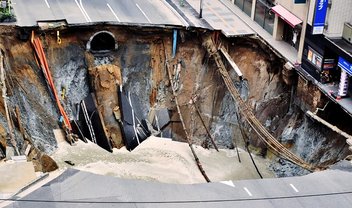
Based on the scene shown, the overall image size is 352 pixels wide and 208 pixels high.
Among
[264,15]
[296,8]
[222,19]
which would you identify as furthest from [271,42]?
[222,19]

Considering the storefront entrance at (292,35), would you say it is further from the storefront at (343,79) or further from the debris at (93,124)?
the debris at (93,124)

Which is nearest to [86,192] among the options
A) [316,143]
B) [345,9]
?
[316,143]

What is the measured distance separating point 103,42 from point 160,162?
977cm

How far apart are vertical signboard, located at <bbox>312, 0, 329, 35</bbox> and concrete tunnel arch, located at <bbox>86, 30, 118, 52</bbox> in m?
13.3

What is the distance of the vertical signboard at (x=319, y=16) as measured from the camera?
3483 cm

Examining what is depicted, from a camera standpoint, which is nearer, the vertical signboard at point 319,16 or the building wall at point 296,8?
the vertical signboard at point 319,16

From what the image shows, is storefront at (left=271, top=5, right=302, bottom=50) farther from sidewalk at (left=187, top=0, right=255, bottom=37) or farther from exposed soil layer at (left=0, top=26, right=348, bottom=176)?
sidewalk at (left=187, top=0, right=255, bottom=37)

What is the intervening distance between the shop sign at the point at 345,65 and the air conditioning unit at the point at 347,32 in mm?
1540

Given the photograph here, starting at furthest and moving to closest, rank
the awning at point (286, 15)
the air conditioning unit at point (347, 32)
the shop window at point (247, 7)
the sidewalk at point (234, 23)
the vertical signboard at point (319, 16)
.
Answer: the shop window at point (247, 7)
the sidewalk at point (234, 23)
the awning at point (286, 15)
the vertical signboard at point (319, 16)
the air conditioning unit at point (347, 32)

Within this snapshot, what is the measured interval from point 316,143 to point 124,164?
12006mm

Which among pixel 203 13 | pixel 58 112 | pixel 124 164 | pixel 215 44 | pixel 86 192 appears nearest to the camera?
pixel 86 192

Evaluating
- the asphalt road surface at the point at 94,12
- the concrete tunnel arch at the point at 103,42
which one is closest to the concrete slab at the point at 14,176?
the asphalt road surface at the point at 94,12

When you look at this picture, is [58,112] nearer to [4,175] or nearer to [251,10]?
[4,175]

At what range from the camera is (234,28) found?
41375 millimetres
